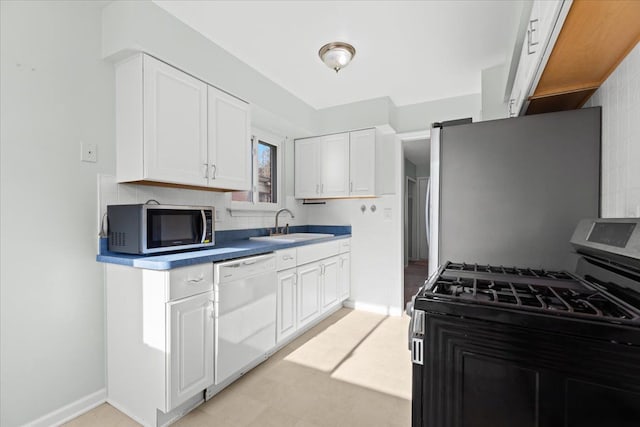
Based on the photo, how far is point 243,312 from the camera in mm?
2074

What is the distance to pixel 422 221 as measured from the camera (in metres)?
7.27

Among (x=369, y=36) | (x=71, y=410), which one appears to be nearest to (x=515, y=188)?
(x=369, y=36)

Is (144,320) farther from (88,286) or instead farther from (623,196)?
(623,196)

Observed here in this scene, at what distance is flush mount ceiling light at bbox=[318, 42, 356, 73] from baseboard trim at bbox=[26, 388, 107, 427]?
273cm

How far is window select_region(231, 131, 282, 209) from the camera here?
307 centimetres

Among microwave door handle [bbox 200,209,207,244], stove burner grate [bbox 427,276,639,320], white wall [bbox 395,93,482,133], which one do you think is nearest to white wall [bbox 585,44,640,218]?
stove burner grate [bbox 427,276,639,320]

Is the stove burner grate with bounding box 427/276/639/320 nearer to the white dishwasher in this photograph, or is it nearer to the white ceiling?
the white dishwasher

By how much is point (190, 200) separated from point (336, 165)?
5.59 feet

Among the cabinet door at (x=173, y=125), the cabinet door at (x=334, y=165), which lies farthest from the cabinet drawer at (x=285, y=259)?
the cabinet door at (x=334, y=165)

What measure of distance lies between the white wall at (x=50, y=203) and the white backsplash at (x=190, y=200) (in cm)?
8

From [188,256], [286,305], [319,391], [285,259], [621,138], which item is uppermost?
[621,138]

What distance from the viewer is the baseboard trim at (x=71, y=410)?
162cm

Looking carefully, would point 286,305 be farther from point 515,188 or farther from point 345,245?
point 515,188

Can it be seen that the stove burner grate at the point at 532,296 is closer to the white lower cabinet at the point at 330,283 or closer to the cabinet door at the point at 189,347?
the cabinet door at the point at 189,347
